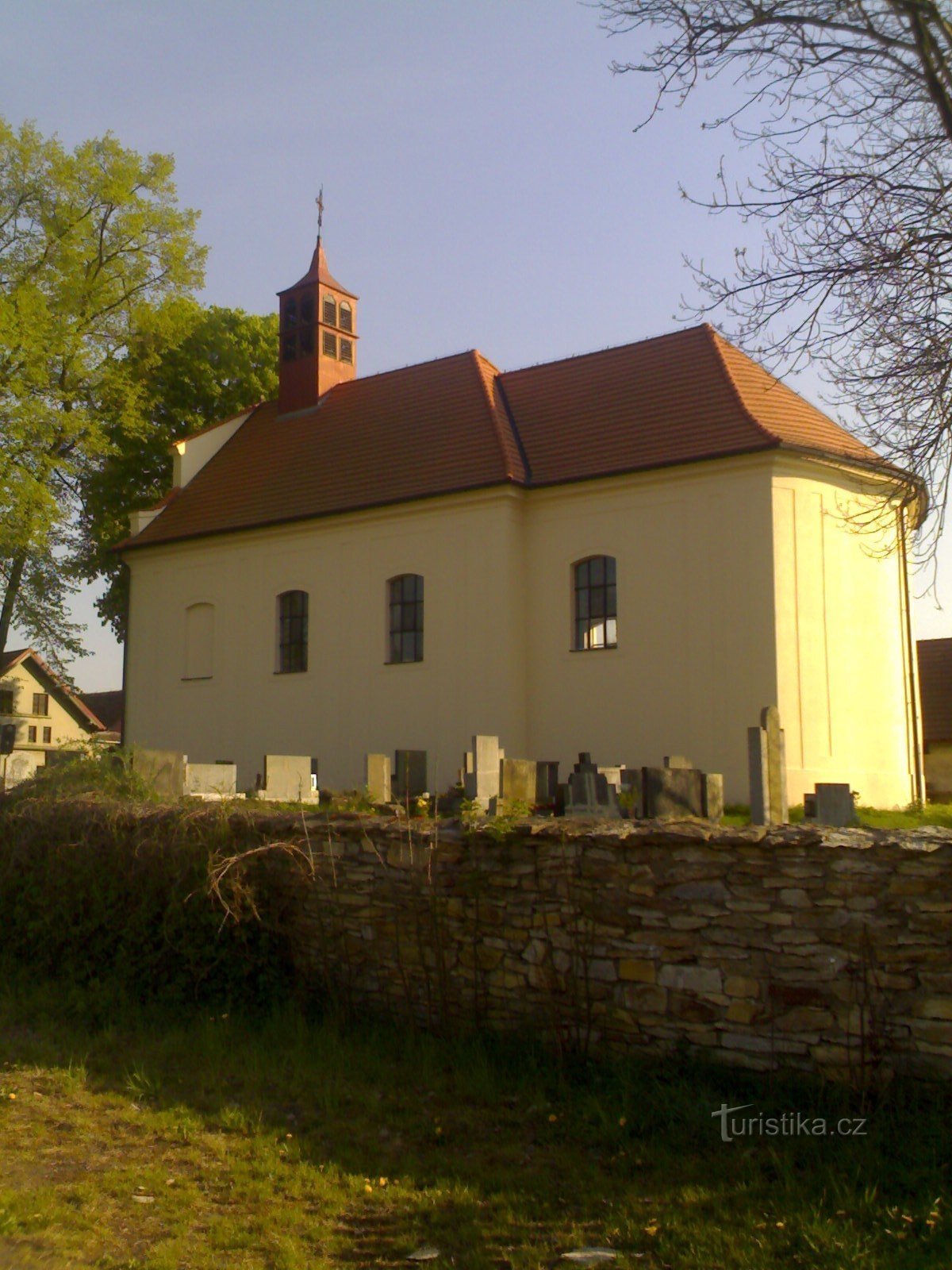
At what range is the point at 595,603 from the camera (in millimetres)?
21688

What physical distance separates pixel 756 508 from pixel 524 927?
13270 millimetres

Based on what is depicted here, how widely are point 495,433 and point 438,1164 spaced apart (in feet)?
59.8

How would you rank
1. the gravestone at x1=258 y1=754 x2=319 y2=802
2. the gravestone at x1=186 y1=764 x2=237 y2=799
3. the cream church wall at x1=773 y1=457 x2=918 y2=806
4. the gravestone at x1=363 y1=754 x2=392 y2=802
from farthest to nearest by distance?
the cream church wall at x1=773 y1=457 x2=918 y2=806, the gravestone at x1=258 y1=754 x2=319 y2=802, the gravestone at x1=186 y1=764 x2=237 y2=799, the gravestone at x1=363 y1=754 x2=392 y2=802

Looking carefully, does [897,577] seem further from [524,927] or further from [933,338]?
[524,927]

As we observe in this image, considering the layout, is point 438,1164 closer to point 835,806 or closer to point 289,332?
point 835,806

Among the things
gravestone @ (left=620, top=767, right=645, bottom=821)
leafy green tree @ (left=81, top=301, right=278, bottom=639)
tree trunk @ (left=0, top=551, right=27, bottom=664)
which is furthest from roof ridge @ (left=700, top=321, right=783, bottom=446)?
tree trunk @ (left=0, top=551, right=27, bottom=664)

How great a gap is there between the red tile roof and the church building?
23.8 feet

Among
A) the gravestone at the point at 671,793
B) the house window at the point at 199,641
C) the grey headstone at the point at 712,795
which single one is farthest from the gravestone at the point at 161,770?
the house window at the point at 199,641

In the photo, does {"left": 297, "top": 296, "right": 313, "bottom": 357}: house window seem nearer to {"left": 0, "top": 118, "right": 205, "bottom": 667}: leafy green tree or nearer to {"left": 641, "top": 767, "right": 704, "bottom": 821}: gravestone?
{"left": 0, "top": 118, "right": 205, "bottom": 667}: leafy green tree

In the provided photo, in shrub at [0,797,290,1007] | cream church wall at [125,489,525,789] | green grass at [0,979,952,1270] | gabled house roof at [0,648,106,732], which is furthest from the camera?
gabled house roof at [0,648,106,732]

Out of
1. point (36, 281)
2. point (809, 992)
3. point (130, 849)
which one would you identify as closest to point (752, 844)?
point (809, 992)

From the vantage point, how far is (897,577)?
22.4 metres

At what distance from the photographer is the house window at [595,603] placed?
21.5 meters

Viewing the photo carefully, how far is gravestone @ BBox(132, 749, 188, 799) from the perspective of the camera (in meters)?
11.7
